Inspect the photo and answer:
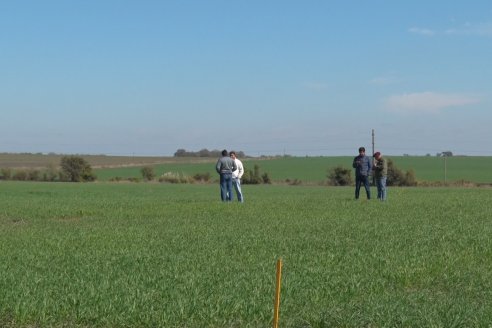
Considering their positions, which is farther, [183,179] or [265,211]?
[183,179]

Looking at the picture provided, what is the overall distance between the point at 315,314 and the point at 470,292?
2.67m

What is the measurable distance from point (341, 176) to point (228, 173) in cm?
4036

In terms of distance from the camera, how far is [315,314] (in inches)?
322

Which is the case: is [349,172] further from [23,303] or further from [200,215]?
[23,303]

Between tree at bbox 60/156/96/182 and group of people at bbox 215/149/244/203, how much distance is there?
50.9 meters

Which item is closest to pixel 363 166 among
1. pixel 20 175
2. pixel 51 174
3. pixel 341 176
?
pixel 341 176

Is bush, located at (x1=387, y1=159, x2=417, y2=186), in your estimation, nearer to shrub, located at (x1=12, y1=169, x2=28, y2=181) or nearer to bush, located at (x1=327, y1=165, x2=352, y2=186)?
bush, located at (x1=327, y1=165, x2=352, y2=186)

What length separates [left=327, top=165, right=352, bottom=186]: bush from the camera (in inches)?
2557

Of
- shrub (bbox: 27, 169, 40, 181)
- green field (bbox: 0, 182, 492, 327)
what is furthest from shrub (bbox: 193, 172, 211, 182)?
green field (bbox: 0, 182, 492, 327)

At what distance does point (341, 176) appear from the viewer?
6531 cm

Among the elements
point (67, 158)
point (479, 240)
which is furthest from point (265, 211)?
point (67, 158)

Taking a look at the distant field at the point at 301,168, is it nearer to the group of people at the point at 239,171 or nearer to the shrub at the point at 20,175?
the shrub at the point at 20,175

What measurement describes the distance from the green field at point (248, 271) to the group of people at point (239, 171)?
5.57 meters

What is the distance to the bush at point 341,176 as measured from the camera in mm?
64938
